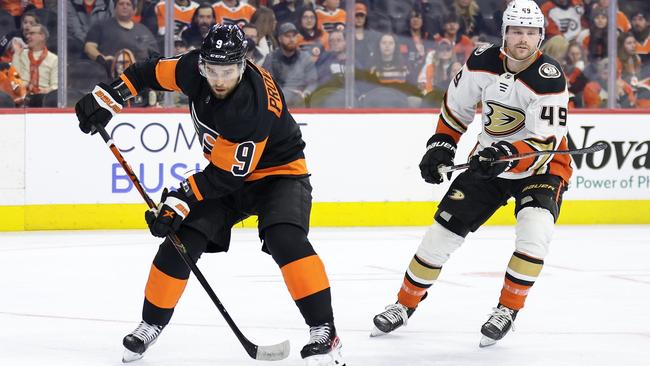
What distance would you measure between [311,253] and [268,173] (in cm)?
29

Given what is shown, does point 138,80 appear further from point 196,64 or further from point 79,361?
point 79,361

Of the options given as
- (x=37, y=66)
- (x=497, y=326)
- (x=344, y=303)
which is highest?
(x=37, y=66)

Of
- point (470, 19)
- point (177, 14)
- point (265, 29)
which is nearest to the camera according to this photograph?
point (177, 14)

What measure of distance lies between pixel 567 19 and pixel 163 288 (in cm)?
548

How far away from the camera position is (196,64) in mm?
3541

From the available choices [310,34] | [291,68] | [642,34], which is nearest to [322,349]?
[291,68]

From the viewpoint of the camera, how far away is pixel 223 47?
3309 millimetres

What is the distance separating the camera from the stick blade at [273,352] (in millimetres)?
3463

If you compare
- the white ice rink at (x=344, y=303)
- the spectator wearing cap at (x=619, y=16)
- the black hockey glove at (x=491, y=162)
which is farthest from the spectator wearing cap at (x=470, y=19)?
the black hockey glove at (x=491, y=162)

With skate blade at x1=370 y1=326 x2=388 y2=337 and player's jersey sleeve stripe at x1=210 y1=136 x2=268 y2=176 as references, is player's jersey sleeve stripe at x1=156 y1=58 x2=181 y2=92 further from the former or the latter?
skate blade at x1=370 y1=326 x2=388 y2=337

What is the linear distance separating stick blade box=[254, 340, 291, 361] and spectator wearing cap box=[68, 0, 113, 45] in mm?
4477

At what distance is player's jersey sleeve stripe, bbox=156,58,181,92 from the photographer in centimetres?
360

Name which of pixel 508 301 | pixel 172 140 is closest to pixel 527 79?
pixel 508 301

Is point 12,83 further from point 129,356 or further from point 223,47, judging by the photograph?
point 223,47
